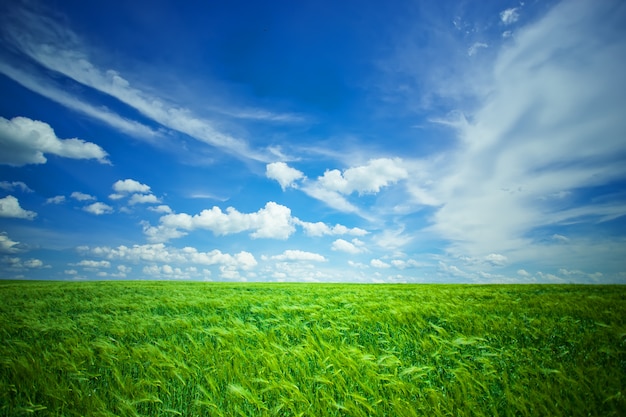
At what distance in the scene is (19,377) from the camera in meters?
3.69

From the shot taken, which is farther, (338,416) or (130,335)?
(130,335)

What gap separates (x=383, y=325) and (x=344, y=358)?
7.10 feet

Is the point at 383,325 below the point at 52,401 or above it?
above

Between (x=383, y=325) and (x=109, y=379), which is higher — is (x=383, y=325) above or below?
above

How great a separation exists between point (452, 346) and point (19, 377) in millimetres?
5948

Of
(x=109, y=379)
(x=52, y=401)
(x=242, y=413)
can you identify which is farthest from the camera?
(x=109, y=379)

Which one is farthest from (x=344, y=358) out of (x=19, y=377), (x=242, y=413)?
(x=19, y=377)

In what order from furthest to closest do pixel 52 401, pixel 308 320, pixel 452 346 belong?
pixel 308 320 < pixel 452 346 < pixel 52 401

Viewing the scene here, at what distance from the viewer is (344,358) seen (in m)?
3.63

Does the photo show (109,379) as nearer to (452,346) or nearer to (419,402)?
(419,402)

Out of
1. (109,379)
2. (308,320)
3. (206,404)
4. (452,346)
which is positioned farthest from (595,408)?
(109,379)

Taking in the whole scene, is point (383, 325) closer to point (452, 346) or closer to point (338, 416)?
point (452, 346)

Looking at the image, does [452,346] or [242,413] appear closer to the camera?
[242,413]

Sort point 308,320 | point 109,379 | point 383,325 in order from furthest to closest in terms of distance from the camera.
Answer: point 308,320 < point 383,325 < point 109,379
